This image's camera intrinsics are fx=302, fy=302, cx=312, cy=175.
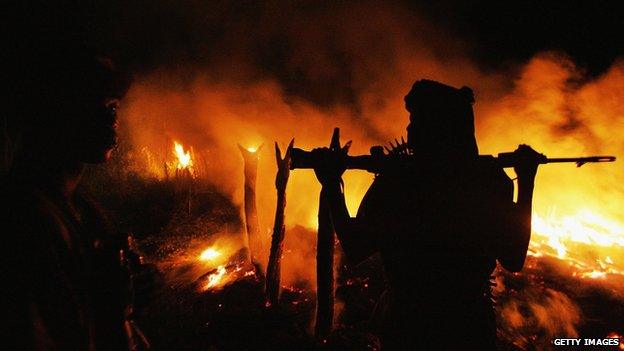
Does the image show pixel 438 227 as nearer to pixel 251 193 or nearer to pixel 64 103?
pixel 64 103

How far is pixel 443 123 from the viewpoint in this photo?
9.09 ft

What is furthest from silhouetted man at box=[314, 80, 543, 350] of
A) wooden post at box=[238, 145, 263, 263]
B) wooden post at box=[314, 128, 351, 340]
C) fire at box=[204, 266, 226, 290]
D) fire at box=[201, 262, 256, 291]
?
fire at box=[204, 266, 226, 290]

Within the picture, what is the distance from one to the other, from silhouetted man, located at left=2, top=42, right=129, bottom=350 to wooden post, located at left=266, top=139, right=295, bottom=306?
779 cm

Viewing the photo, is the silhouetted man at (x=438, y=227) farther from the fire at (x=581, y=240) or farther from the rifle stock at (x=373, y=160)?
the fire at (x=581, y=240)

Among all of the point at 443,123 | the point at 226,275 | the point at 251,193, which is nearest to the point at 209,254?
the point at 226,275

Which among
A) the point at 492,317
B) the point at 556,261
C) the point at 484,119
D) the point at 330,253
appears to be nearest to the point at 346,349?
the point at 330,253

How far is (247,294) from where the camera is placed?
13094 mm

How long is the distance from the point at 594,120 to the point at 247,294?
17.3 meters

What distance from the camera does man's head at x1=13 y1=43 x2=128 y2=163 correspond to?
186 centimetres

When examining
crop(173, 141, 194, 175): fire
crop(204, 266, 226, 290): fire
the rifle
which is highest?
crop(173, 141, 194, 175): fire

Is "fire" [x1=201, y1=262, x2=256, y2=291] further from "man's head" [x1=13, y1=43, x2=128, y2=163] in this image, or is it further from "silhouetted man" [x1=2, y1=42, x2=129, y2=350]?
"man's head" [x1=13, y1=43, x2=128, y2=163]

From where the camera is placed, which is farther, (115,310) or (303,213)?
(303,213)

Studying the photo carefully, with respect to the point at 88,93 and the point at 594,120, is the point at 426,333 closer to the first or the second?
the point at 88,93

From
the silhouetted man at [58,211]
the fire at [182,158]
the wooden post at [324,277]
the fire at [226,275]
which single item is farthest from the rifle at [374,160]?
the fire at [182,158]
